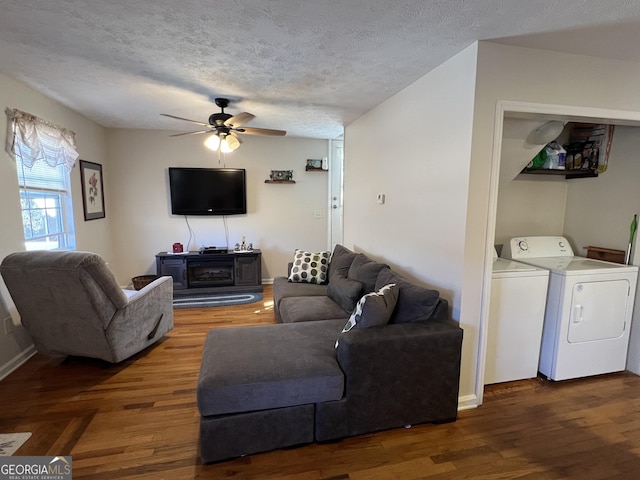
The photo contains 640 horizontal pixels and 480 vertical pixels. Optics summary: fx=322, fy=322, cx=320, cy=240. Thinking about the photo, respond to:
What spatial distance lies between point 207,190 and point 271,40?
327 cm

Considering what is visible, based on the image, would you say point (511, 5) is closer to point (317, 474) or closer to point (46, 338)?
point (317, 474)

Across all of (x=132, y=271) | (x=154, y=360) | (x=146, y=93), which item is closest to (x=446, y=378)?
(x=154, y=360)

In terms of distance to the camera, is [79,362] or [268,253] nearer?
[79,362]

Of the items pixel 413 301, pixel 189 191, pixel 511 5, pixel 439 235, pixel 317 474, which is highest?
pixel 511 5

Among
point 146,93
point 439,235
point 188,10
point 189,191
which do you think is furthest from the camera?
→ point 189,191

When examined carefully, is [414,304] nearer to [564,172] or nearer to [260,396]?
[260,396]

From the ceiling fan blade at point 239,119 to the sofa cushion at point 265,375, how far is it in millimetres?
1902

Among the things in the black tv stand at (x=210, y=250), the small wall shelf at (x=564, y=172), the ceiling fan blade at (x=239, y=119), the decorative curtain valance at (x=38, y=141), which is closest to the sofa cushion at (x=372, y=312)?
the ceiling fan blade at (x=239, y=119)

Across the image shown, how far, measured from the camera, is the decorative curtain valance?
8.94 ft

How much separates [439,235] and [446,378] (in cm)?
96

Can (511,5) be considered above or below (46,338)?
above

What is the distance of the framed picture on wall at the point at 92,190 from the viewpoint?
396cm

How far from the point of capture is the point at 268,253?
5.34 meters

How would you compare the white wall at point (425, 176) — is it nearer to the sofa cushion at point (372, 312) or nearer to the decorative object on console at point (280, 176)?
the sofa cushion at point (372, 312)
